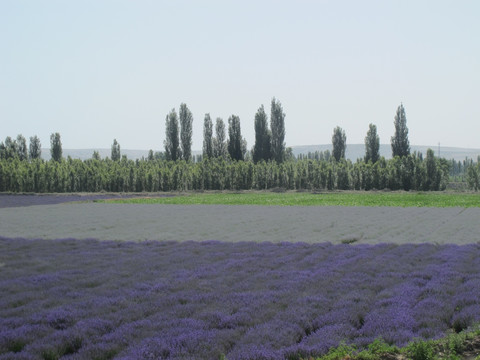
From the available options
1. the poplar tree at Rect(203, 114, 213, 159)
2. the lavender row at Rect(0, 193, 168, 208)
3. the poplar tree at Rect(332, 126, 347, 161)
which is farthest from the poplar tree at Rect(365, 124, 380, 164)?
the lavender row at Rect(0, 193, 168, 208)

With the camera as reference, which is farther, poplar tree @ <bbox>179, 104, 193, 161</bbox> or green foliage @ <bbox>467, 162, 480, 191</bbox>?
poplar tree @ <bbox>179, 104, 193, 161</bbox>

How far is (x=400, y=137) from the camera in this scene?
92.5 meters

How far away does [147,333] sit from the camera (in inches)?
349

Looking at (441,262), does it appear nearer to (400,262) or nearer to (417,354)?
(400,262)

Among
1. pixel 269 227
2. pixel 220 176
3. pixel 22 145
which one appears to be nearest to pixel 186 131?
pixel 220 176

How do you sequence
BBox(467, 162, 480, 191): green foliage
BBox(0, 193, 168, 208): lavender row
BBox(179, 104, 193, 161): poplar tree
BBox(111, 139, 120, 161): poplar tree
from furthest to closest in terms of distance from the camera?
1. BBox(111, 139, 120, 161): poplar tree
2. BBox(179, 104, 193, 161): poplar tree
3. BBox(467, 162, 480, 191): green foliage
4. BBox(0, 193, 168, 208): lavender row

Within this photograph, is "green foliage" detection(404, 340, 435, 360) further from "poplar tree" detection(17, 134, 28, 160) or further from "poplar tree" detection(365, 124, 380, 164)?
"poplar tree" detection(17, 134, 28, 160)

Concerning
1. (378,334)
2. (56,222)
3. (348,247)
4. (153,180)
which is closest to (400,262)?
(348,247)

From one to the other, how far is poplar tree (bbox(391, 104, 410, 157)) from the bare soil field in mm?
60925

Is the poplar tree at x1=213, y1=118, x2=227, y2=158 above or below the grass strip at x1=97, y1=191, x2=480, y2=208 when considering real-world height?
above

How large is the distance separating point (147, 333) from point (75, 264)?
24.4 feet

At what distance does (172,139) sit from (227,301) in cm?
9405

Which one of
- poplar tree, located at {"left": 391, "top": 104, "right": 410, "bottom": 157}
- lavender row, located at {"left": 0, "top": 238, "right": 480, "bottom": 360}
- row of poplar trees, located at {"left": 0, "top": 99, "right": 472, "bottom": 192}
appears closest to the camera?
lavender row, located at {"left": 0, "top": 238, "right": 480, "bottom": 360}

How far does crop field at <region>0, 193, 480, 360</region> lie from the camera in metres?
8.49
